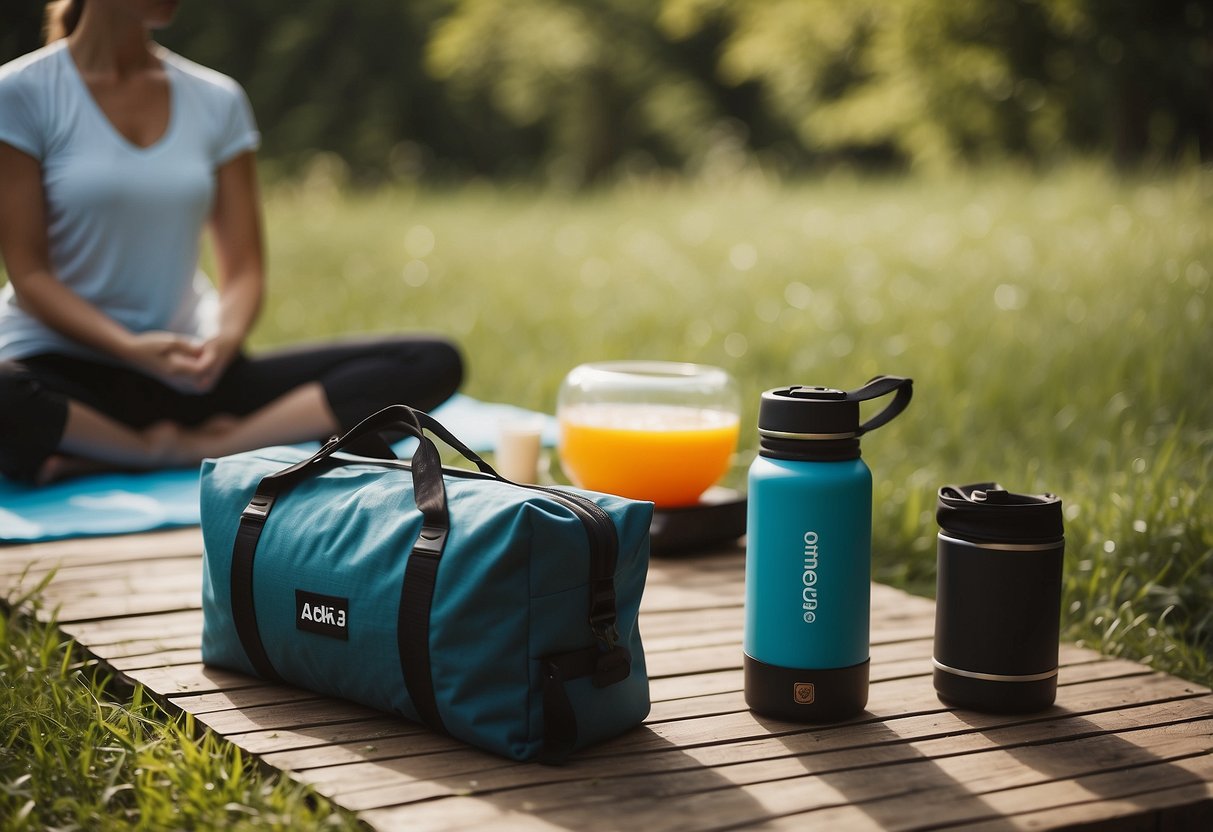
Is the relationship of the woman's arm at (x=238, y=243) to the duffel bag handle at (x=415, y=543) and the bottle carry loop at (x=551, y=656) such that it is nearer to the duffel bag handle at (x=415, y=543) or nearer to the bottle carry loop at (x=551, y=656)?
the duffel bag handle at (x=415, y=543)

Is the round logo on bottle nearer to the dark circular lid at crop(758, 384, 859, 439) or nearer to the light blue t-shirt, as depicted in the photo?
the dark circular lid at crop(758, 384, 859, 439)

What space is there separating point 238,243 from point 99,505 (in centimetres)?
79

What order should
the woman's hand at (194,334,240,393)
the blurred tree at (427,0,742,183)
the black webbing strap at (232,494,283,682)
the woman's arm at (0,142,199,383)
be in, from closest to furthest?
the black webbing strap at (232,494,283,682) < the woman's arm at (0,142,199,383) < the woman's hand at (194,334,240,393) < the blurred tree at (427,0,742,183)

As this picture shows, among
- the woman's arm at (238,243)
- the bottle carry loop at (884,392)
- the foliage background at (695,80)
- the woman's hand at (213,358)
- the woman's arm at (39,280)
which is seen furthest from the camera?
the foliage background at (695,80)

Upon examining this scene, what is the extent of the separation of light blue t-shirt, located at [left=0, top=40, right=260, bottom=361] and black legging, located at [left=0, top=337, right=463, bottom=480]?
89mm

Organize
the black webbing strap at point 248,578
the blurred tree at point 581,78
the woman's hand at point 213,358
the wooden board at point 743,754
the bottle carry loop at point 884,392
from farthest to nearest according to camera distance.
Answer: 1. the blurred tree at point 581,78
2. the woman's hand at point 213,358
3. the black webbing strap at point 248,578
4. the bottle carry loop at point 884,392
5. the wooden board at point 743,754

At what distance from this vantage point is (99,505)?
296 centimetres

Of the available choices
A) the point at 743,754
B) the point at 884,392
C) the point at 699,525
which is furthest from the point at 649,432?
the point at 743,754

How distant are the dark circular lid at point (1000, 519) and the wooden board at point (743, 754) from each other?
272mm

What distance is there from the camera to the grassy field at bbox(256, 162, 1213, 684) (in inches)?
109

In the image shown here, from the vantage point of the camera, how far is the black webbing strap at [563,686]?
5.36 feet

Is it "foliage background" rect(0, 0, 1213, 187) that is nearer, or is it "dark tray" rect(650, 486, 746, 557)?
"dark tray" rect(650, 486, 746, 557)

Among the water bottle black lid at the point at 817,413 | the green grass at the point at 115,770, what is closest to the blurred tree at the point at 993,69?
the water bottle black lid at the point at 817,413

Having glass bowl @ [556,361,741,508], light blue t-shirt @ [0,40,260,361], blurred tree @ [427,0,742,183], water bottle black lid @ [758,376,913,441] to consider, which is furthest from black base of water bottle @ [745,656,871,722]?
blurred tree @ [427,0,742,183]
